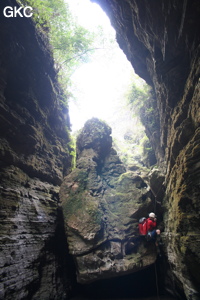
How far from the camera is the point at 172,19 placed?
6.85 m

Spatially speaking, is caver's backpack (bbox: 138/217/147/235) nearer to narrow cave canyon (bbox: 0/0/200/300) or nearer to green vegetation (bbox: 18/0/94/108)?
narrow cave canyon (bbox: 0/0/200/300)

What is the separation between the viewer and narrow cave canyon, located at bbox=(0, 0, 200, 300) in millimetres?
6695

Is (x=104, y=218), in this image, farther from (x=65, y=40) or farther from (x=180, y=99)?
(x=65, y=40)

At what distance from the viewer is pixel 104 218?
9.74m

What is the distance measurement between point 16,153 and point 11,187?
5.98 ft

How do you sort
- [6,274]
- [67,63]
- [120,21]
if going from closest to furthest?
[6,274] → [120,21] → [67,63]

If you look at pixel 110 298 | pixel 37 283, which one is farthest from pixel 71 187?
pixel 110 298

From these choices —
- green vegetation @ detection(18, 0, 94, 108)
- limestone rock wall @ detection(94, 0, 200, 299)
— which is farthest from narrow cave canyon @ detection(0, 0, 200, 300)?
green vegetation @ detection(18, 0, 94, 108)

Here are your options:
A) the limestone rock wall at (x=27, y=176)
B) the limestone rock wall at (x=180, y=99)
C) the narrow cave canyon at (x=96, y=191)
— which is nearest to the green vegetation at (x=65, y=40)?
the narrow cave canyon at (x=96, y=191)

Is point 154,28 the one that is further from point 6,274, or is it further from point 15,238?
point 6,274

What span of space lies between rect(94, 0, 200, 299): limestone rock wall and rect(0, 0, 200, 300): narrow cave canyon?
4cm

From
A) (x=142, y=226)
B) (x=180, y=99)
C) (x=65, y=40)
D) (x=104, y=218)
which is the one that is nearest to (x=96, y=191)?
(x=104, y=218)

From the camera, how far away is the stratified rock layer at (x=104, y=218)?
8.10 m

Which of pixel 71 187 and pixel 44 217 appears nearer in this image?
pixel 44 217
